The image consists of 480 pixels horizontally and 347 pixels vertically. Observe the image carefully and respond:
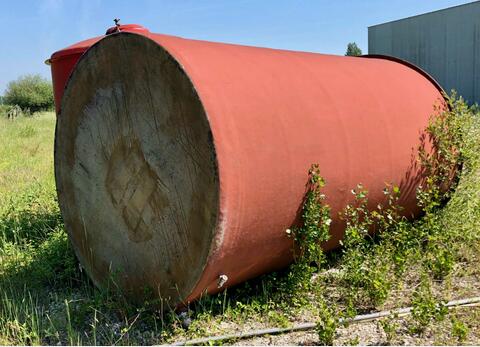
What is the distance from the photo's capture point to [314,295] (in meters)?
3.28

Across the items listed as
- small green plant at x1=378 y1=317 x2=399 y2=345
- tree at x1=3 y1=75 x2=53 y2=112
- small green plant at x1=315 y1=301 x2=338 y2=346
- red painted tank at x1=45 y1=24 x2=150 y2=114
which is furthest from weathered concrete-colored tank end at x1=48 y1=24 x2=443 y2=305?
tree at x1=3 y1=75 x2=53 y2=112

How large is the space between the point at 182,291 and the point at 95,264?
3.05 feet

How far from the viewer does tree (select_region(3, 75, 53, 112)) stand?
40.8 m

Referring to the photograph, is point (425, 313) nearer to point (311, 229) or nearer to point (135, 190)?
point (311, 229)

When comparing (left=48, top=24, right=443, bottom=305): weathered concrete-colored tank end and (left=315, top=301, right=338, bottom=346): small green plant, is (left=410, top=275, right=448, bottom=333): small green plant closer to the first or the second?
(left=315, top=301, right=338, bottom=346): small green plant

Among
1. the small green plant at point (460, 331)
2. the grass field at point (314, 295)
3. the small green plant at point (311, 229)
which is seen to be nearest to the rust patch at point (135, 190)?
the grass field at point (314, 295)


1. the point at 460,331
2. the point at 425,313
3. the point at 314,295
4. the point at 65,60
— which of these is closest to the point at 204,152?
the point at 314,295

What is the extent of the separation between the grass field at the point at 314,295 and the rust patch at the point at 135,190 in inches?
20.0

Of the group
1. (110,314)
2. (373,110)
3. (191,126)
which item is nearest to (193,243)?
(191,126)

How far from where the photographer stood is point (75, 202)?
346 cm

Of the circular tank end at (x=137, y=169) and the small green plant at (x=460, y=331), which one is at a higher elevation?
the circular tank end at (x=137, y=169)

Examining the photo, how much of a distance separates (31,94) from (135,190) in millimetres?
41841

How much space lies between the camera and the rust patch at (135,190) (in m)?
2.91

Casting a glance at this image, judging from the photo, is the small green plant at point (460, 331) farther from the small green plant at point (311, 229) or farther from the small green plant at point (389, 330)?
the small green plant at point (311, 229)
